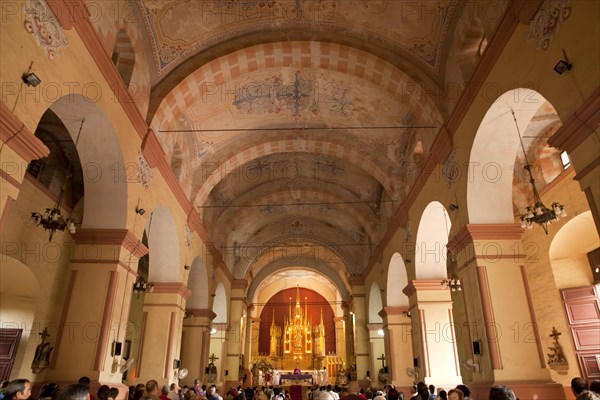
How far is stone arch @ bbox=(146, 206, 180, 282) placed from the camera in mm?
11930

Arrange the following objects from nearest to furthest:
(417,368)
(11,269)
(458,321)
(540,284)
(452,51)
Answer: (452,51)
(11,269)
(540,284)
(417,368)
(458,321)

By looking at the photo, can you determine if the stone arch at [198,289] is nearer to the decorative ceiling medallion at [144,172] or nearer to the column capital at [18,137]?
the decorative ceiling medallion at [144,172]

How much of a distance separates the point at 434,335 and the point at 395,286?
429 centimetres

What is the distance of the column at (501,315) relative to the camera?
734cm

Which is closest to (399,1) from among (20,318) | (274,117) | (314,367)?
(274,117)

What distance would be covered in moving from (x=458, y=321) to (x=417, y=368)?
12.1 ft

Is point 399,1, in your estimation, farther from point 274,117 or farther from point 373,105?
point 274,117

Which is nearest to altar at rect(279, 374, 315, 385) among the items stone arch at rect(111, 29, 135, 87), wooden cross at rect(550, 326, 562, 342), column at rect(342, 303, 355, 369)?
column at rect(342, 303, 355, 369)

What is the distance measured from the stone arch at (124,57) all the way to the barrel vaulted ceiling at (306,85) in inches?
26.7

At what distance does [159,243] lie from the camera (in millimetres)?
12281

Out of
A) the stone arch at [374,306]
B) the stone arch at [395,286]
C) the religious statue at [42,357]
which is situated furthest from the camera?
the stone arch at [374,306]

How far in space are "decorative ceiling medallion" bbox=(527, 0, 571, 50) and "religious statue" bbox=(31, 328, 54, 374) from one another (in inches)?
412

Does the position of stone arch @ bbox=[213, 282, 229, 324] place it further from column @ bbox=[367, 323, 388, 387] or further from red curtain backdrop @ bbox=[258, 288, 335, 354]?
red curtain backdrop @ bbox=[258, 288, 335, 354]

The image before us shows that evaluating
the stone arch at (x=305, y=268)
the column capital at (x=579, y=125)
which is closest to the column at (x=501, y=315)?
the column capital at (x=579, y=125)
